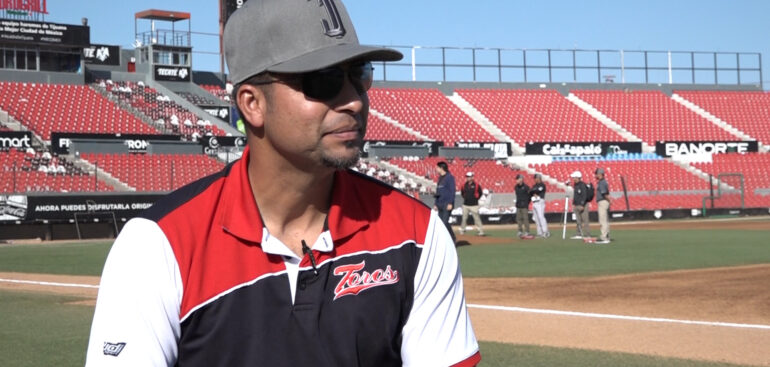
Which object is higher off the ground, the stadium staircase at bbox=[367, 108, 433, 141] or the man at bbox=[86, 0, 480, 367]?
the stadium staircase at bbox=[367, 108, 433, 141]

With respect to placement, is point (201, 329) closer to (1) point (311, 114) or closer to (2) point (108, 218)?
(1) point (311, 114)

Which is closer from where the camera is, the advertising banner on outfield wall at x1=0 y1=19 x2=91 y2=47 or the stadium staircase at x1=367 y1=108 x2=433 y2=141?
the advertising banner on outfield wall at x1=0 y1=19 x2=91 y2=47

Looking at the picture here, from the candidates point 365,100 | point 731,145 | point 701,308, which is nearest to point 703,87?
point 731,145

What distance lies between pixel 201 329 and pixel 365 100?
30.3 inches

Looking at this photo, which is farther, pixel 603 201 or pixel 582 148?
pixel 582 148

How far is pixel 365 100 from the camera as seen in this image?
9.15ft

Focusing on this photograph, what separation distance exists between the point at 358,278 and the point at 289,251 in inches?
7.5

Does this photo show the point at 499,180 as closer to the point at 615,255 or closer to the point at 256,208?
the point at 615,255

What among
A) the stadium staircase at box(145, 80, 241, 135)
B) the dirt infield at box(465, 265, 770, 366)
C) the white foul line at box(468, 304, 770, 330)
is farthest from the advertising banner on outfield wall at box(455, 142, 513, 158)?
the white foul line at box(468, 304, 770, 330)

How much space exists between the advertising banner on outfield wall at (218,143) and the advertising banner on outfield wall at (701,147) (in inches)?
982

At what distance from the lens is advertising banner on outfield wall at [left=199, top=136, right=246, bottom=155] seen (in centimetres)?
4484

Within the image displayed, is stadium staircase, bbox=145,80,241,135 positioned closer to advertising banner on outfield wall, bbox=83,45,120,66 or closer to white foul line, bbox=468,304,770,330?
advertising banner on outfield wall, bbox=83,45,120,66

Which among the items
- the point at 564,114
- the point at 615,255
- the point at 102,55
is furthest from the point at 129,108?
the point at 615,255

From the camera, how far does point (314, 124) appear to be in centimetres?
264
